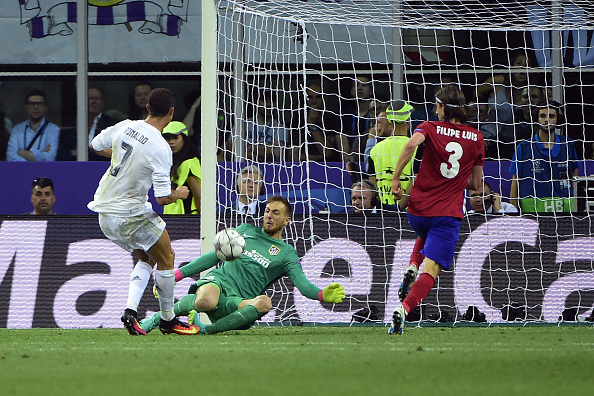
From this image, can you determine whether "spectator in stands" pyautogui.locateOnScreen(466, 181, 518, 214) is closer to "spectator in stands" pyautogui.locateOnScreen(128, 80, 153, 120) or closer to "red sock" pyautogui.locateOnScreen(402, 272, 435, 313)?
"red sock" pyautogui.locateOnScreen(402, 272, 435, 313)

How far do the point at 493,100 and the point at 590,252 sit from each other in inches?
115

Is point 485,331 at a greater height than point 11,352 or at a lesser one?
lesser

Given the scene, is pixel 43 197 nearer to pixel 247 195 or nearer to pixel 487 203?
pixel 247 195

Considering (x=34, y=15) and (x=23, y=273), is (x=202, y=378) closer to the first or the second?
(x=23, y=273)

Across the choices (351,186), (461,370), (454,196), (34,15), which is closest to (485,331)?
(454,196)

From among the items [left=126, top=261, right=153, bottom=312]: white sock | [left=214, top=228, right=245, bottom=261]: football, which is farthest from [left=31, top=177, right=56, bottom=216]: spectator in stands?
[left=214, top=228, right=245, bottom=261]: football

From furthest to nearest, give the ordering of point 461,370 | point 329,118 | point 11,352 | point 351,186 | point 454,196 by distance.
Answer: point 329,118 → point 351,186 → point 454,196 → point 11,352 → point 461,370

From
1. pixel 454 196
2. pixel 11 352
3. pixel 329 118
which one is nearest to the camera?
pixel 11 352

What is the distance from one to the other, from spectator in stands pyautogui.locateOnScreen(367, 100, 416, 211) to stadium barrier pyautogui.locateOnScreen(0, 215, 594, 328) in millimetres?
686

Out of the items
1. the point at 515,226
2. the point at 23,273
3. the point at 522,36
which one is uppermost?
the point at 522,36

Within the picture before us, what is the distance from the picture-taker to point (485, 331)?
7.48 metres

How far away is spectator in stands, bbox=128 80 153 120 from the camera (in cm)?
1286

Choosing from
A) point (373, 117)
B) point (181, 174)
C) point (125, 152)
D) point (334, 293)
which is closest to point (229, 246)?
point (334, 293)

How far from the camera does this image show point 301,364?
4703mm
